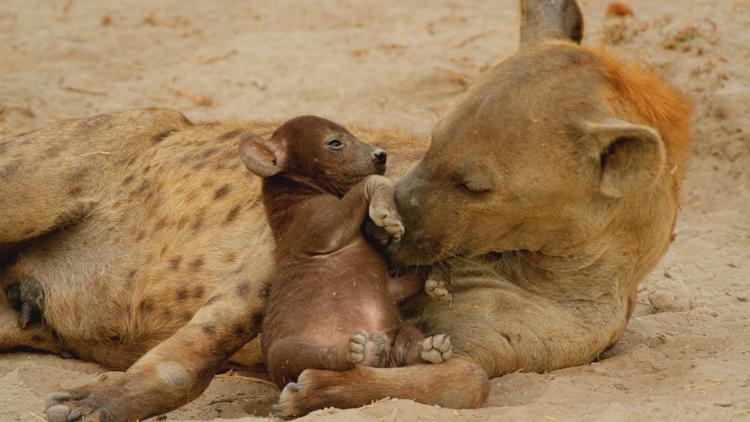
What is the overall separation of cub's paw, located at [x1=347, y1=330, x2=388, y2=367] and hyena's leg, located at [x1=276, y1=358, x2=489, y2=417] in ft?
0.16

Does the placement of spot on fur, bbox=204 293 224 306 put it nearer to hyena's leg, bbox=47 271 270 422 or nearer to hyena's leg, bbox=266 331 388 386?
hyena's leg, bbox=47 271 270 422

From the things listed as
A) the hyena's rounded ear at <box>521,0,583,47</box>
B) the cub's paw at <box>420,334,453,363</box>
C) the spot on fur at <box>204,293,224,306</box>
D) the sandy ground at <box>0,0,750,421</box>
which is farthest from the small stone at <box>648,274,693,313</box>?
the spot on fur at <box>204,293,224,306</box>

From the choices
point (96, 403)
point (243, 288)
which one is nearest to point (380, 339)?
point (243, 288)

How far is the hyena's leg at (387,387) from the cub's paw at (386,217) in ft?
1.61

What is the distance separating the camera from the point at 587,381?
432cm

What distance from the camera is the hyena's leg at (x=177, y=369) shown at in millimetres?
4039

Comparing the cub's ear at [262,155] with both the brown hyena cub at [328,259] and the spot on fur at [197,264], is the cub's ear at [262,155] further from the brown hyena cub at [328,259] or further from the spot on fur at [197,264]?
the spot on fur at [197,264]

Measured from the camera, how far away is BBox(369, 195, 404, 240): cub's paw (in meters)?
4.22

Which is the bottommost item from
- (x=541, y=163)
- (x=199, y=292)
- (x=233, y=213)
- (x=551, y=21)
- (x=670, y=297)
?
(x=670, y=297)

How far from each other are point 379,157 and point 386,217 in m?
0.63

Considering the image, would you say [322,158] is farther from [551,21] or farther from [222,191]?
[551,21]

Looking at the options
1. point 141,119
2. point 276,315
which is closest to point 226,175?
point 141,119

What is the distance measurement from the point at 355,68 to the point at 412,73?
0.43 meters

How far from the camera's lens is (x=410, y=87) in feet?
27.6
